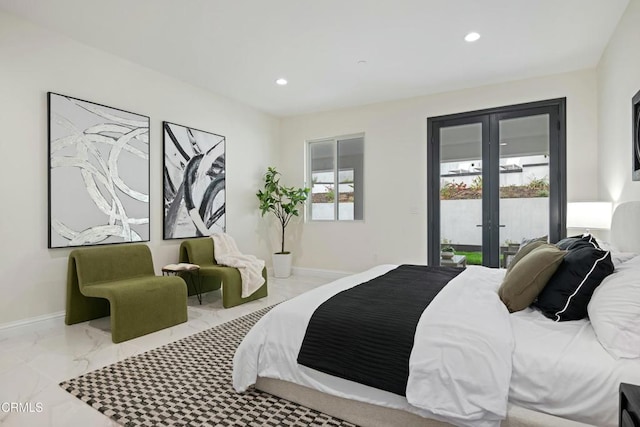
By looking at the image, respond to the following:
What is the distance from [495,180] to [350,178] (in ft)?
7.25

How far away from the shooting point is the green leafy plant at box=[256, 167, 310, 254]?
234 inches

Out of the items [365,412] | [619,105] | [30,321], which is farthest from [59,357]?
[619,105]

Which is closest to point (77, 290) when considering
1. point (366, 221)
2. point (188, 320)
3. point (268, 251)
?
point (188, 320)

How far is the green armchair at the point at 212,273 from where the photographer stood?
4152 millimetres

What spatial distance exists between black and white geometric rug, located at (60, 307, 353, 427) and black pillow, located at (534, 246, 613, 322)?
1.24 meters

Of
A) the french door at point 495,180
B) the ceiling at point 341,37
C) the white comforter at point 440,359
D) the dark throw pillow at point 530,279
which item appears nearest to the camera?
the white comforter at point 440,359

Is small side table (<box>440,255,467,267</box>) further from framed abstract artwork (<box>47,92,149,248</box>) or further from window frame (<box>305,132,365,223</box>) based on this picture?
framed abstract artwork (<box>47,92,149,248</box>)

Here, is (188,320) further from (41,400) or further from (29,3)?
(29,3)

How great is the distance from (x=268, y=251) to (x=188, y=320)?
2726mm

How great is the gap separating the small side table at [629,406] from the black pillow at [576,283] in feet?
2.43

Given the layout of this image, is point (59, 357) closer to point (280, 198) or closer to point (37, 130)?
point (37, 130)

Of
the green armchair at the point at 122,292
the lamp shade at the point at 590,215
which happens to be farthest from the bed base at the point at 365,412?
the lamp shade at the point at 590,215

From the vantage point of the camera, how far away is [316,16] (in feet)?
10.3

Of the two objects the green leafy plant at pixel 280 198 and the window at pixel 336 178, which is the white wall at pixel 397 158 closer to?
the window at pixel 336 178
